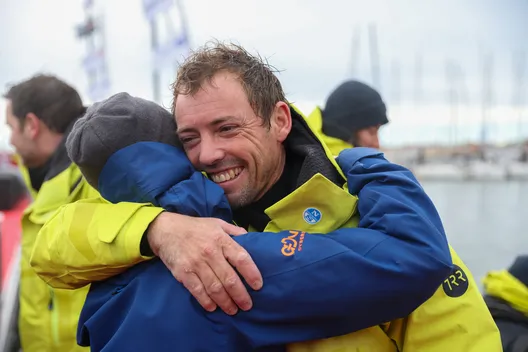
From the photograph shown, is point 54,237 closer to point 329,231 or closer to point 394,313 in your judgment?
point 329,231

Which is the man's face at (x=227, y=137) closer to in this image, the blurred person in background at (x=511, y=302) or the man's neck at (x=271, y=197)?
the man's neck at (x=271, y=197)

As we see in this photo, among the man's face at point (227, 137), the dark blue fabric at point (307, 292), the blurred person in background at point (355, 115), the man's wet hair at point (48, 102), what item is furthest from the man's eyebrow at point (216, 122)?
the blurred person in background at point (355, 115)

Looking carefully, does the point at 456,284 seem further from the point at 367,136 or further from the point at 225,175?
the point at 367,136

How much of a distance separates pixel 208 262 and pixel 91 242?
31 centimetres


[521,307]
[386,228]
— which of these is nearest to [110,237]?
[386,228]

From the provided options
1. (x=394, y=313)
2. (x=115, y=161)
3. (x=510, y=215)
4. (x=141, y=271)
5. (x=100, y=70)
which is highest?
(x=115, y=161)

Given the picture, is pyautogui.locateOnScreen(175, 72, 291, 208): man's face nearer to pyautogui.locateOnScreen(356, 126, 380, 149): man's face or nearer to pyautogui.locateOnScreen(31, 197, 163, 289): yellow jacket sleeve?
pyautogui.locateOnScreen(31, 197, 163, 289): yellow jacket sleeve

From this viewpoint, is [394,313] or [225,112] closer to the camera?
[394,313]

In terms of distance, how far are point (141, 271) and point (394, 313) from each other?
60cm

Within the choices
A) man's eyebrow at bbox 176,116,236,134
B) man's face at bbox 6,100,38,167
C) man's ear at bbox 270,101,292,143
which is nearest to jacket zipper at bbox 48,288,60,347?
man's face at bbox 6,100,38,167

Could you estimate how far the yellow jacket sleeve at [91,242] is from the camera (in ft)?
4.09

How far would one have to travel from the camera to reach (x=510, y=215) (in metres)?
11.4

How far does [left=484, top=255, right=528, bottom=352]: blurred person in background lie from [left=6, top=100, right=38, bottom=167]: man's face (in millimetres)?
2237

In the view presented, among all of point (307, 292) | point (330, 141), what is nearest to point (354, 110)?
point (330, 141)
